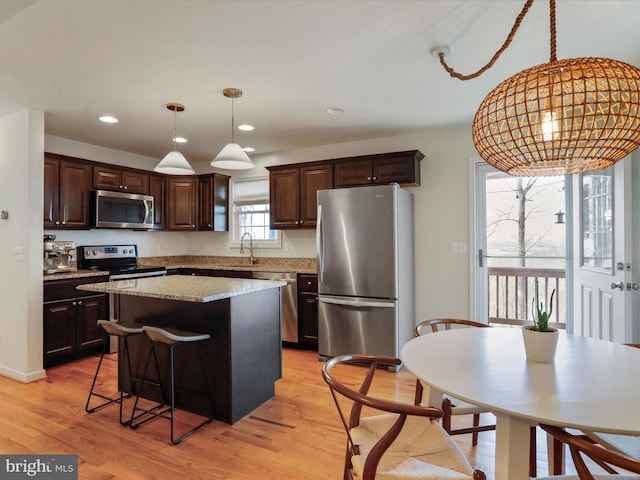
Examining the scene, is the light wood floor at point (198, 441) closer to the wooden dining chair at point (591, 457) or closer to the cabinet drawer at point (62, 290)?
the cabinet drawer at point (62, 290)

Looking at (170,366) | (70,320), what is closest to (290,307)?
(170,366)

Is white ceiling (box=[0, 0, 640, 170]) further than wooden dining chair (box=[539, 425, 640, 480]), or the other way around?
white ceiling (box=[0, 0, 640, 170])

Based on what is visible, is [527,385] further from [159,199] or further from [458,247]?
[159,199]

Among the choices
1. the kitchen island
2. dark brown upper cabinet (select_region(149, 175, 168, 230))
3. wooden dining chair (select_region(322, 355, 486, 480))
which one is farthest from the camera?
dark brown upper cabinet (select_region(149, 175, 168, 230))

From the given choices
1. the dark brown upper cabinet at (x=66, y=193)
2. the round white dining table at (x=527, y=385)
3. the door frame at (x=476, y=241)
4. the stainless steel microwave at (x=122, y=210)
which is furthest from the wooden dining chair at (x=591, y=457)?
the stainless steel microwave at (x=122, y=210)

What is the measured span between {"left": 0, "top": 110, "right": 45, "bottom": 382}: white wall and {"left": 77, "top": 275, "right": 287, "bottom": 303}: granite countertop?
44.4 inches

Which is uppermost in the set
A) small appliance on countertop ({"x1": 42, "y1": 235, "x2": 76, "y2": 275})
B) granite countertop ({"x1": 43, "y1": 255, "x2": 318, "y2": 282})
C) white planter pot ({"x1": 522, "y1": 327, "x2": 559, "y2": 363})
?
small appliance on countertop ({"x1": 42, "y1": 235, "x2": 76, "y2": 275})

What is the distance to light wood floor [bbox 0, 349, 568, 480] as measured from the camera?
6.57 ft

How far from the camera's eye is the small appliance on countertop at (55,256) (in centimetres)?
382

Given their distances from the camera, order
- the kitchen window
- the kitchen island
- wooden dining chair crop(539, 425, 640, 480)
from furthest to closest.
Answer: the kitchen window, the kitchen island, wooden dining chair crop(539, 425, 640, 480)

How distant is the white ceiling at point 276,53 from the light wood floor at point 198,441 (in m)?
2.44

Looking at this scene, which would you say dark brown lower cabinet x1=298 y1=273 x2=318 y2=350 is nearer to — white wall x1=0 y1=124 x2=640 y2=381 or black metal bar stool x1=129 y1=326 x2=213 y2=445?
white wall x1=0 y1=124 x2=640 y2=381

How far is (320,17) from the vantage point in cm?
198

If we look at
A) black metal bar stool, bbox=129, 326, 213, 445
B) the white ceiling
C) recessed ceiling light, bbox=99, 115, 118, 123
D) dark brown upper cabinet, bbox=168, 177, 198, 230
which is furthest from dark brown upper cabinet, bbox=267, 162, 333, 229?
black metal bar stool, bbox=129, 326, 213, 445
